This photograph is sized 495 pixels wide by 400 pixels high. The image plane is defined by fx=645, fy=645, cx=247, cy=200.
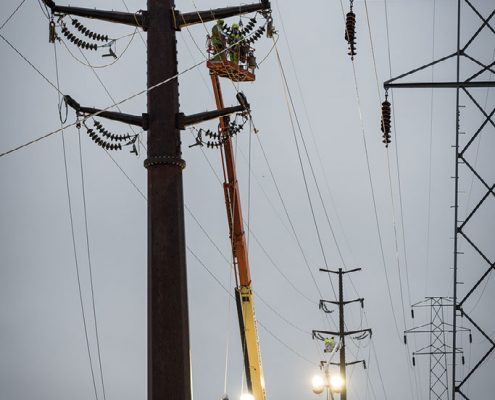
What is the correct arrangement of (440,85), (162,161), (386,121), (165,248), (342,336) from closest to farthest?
(165,248)
(162,161)
(440,85)
(386,121)
(342,336)

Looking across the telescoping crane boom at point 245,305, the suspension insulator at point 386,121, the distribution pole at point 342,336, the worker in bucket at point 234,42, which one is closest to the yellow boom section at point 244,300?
the telescoping crane boom at point 245,305

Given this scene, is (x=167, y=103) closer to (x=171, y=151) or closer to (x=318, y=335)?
(x=171, y=151)

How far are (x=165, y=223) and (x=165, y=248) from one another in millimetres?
326

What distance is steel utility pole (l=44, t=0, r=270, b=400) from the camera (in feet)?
26.9

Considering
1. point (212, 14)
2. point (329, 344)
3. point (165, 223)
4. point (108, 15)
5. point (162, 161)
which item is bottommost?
point (165, 223)

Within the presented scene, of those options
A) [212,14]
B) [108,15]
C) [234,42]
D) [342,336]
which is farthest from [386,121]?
[342,336]

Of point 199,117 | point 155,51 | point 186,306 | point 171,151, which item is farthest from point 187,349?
point 155,51

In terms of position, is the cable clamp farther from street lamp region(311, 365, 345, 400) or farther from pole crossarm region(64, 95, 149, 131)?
street lamp region(311, 365, 345, 400)

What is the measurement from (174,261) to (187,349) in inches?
45.8

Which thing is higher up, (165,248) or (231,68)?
(231,68)

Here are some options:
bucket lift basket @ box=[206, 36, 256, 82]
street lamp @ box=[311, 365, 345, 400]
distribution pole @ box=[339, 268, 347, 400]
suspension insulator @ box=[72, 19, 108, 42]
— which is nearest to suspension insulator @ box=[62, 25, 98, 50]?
suspension insulator @ box=[72, 19, 108, 42]

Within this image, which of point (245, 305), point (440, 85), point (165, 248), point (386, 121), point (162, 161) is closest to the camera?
point (165, 248)

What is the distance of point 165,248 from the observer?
27.3ft

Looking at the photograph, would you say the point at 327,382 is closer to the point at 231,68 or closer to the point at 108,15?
the point at 231,68
